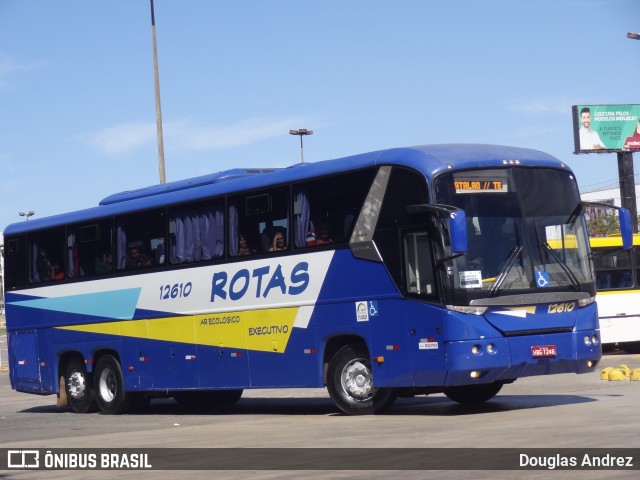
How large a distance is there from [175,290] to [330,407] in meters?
3.28

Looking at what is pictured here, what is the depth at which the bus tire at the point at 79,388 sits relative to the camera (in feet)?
75.8

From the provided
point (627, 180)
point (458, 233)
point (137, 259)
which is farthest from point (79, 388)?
point (627, 180)

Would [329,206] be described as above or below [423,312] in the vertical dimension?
above

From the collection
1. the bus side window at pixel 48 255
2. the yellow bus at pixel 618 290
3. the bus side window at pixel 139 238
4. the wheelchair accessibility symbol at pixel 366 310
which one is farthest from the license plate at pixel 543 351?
the yellow bus at pixel 618 290

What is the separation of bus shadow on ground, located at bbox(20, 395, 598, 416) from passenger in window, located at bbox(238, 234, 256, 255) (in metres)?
2.68

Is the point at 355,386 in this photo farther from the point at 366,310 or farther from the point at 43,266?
the point at 43,266

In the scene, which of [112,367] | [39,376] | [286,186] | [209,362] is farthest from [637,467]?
[39,376]

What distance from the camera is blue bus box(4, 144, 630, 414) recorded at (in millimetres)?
16109

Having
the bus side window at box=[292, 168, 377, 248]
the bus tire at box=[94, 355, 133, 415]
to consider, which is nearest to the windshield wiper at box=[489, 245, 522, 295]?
the bus side window at box=[292, 168, 377, 248]

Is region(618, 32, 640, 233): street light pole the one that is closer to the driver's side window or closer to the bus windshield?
the bus windshield

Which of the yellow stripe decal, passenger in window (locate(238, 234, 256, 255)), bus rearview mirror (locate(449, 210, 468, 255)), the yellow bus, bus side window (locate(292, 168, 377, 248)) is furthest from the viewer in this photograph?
the yellow bus

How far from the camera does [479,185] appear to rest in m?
16.4

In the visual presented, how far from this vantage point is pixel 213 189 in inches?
789

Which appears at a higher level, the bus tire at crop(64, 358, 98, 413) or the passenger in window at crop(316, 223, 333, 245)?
the passenger in window at crop(316, 223, 333, 245)
